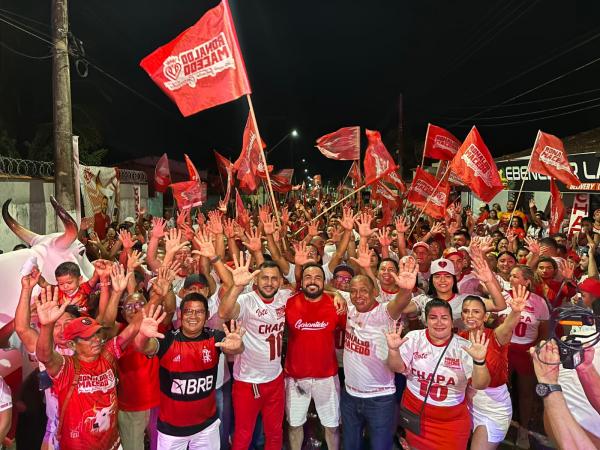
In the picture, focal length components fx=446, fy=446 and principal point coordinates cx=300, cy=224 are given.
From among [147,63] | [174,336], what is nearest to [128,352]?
[174,336]

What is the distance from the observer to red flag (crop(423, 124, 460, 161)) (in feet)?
33.0

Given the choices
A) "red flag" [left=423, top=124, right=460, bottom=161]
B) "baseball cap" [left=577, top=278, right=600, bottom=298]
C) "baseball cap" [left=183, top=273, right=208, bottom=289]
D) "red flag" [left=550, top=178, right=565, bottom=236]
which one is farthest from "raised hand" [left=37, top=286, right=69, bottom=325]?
"red flag" [left=550, top=178, right=565, bottom=236]

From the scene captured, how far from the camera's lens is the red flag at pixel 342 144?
10.7m

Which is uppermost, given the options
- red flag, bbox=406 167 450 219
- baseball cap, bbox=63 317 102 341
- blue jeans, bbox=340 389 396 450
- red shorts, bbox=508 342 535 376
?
red flag, bbox=406 167 450 219

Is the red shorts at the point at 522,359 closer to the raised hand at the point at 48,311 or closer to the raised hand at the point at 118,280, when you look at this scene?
the raised hand at the point at 118,280

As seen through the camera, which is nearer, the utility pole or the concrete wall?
the utility pole

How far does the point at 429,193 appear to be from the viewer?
32.7ft

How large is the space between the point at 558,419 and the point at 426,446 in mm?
1633

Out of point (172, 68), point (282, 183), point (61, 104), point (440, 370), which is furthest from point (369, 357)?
point (282, 183)

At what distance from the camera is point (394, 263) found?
5207mm

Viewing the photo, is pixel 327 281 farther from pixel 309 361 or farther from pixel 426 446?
pixel 426 446

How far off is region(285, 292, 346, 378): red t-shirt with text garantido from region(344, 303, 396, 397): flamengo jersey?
0.68 ft

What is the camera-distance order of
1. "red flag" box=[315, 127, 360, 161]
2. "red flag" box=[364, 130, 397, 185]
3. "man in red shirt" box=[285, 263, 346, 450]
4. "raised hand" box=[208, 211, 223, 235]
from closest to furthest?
"man in red shirt" box=[285, 263, 346, 450], "raised hand" box=[208, 211, 223, 235], "red flag" box=[364, 130, 397, 185], "red flag" box=[315, 127, 360, 161]

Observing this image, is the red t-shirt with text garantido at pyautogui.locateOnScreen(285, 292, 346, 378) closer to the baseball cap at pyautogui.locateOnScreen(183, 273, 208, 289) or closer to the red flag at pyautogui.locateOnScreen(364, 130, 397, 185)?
the baseball cap at pyautogui.locateOnScreen(183, 273, 208, 289)
